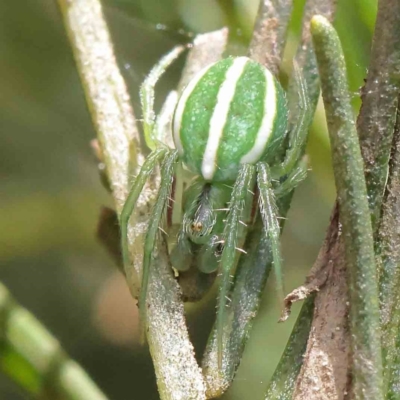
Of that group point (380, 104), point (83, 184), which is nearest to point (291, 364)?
point (380, 104)

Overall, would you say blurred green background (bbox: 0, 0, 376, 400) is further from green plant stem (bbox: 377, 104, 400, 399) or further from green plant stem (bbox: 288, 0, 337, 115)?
green plant stem (bbox: 377, 104, 400, 399)

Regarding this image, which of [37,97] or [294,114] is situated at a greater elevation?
[37,97]

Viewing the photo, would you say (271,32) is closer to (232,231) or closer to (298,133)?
(298,133)

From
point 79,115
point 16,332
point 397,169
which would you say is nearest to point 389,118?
point 397,169

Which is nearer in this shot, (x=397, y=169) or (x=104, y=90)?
(x=397, y=169)

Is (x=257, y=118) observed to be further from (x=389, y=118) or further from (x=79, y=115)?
(x=79, y=115)

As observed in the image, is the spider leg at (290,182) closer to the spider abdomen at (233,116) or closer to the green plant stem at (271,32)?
the spider abdomen at (233,116)
